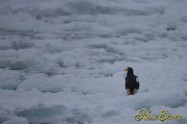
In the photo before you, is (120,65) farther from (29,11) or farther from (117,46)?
(29,11)

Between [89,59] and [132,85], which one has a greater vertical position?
[89,59]

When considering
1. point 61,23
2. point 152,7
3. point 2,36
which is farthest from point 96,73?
point 152,7

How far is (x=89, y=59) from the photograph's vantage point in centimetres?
740

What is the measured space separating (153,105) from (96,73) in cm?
188

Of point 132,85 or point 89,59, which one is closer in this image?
point 132,85

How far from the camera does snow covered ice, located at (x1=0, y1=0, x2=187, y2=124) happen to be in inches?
183

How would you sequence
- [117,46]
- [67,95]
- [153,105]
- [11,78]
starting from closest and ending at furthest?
[153,105] < [67,95] < [11,78] < [117,46]

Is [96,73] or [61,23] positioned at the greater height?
[61,23]

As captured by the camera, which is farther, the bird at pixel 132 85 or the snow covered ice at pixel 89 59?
the bird at pixel 132 85

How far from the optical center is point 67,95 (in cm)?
527

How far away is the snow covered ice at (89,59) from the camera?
4.66 m

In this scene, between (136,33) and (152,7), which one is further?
(152,7)

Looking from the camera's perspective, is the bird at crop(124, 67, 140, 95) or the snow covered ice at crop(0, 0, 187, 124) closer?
the snow covered ice at crop(0, 0, 187, 124)

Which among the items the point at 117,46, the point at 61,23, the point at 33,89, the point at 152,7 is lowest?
the point at 33,89
